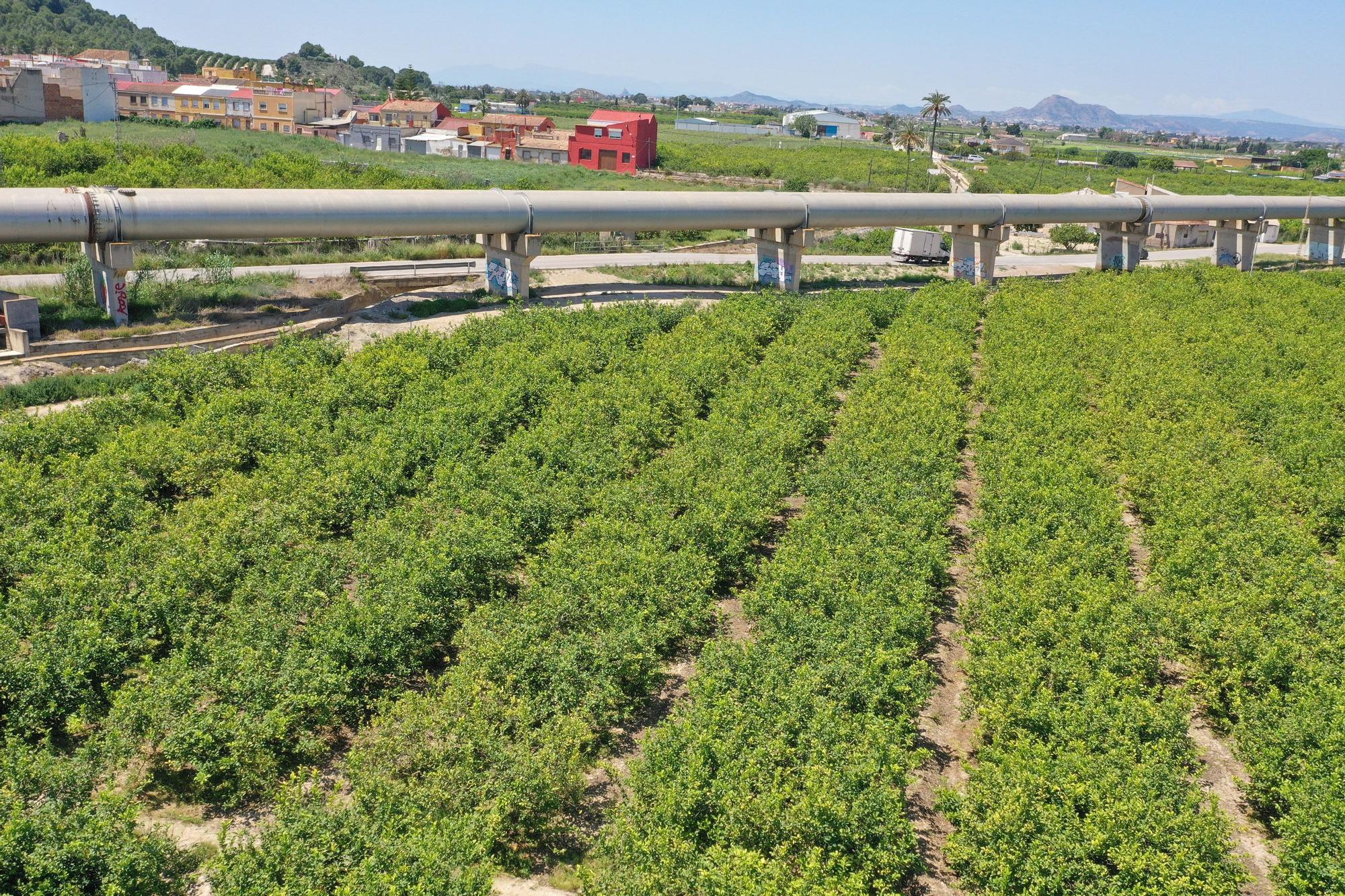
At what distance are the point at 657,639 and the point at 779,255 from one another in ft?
116

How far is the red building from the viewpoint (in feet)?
308

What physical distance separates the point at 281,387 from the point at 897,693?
2077 centimetres

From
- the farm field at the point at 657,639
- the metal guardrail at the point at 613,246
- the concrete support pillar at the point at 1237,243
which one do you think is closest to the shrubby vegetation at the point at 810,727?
the farm field at the point at 657,639

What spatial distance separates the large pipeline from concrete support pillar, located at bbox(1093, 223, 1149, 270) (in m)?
2.30

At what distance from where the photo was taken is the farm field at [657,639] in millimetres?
12898

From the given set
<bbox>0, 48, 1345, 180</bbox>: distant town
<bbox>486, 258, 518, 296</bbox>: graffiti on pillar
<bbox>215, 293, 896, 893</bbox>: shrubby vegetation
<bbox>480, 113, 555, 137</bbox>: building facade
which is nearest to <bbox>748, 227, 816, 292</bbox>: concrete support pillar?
<bbox>486, 258, 518, 296</bbox>: graffiti on pillar

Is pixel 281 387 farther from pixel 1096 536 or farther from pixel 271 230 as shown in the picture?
pixel 1096 536

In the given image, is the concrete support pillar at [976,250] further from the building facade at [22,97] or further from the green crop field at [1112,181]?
the building facade at [22,97]

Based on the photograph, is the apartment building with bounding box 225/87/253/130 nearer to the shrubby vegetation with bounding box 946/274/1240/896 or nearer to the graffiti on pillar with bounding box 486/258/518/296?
the graffiti on pillar with bounding box 486/258/518/296

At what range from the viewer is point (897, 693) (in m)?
16.0

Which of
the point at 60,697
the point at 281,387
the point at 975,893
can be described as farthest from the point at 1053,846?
the point at 281,387

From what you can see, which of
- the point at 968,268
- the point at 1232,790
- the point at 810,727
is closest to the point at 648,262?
the point at 968,268

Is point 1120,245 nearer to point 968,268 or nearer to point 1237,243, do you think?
point 1237,243

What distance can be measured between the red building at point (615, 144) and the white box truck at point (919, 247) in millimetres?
36464
